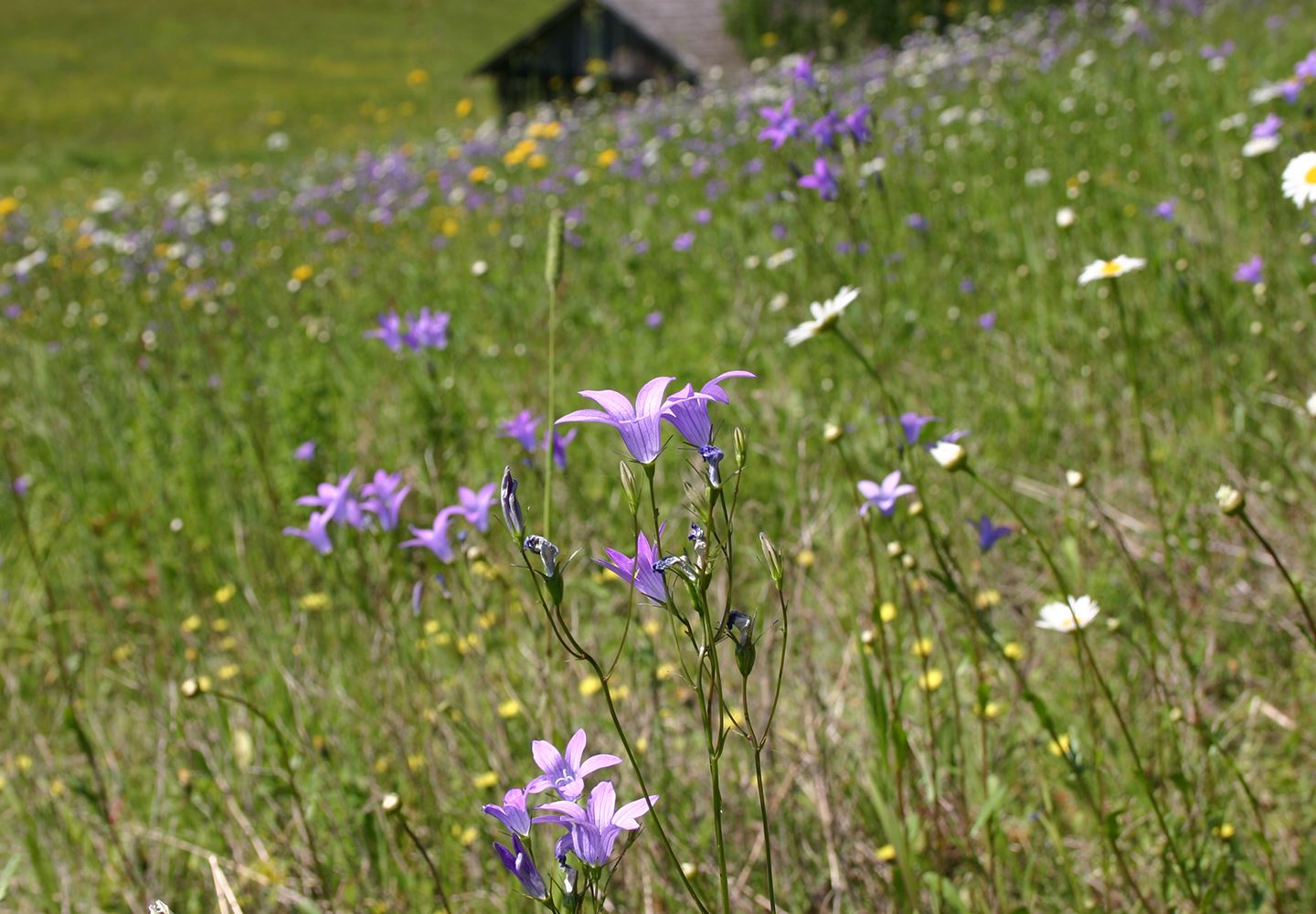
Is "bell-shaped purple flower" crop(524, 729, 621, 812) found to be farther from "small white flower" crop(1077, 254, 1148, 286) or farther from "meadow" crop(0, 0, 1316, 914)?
"small white flower" crop(1077, 254, 1148, 286)

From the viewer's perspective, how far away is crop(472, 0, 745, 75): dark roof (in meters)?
17.4

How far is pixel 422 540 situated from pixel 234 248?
5767 mm

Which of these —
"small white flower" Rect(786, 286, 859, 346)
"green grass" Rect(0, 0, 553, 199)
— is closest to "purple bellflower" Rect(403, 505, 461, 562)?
"small white flower" Rect(786, 286, 859, 346)

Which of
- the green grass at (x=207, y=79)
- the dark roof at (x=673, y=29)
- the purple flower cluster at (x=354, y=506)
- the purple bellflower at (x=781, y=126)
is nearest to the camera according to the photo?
the purple flower cluster at (x=354, y=506)

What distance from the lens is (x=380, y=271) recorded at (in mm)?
6277

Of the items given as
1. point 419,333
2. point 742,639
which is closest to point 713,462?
point 742,639

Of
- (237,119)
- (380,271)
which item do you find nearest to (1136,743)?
(380,271)

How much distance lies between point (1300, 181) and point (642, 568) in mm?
1493

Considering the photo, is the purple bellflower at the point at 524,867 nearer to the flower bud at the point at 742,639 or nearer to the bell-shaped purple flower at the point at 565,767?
the bell-shaped purple flower at the point at 565,767

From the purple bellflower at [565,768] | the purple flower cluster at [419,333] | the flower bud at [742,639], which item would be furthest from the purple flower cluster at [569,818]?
the purple flower cluster at [419,333]

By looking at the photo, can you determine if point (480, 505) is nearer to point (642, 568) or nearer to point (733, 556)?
point (733, 556)

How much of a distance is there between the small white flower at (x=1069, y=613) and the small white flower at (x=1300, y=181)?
30.9 inches

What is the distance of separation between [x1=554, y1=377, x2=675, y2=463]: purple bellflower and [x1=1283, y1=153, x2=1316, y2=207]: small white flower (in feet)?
4.34

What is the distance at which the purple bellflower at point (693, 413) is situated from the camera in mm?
974
